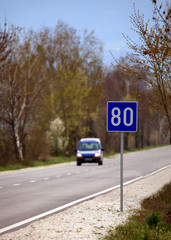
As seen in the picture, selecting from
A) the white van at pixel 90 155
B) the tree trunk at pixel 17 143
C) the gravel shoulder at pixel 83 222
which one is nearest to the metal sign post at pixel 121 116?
the gravel shoulder at pixel 83 222

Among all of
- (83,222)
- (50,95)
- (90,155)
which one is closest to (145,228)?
(83,222)

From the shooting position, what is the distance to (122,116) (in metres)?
11.4

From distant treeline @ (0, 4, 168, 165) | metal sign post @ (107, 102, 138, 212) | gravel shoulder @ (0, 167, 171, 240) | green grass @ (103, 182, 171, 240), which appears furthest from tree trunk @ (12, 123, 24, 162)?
green grass @ (103, 182, 171, 240)

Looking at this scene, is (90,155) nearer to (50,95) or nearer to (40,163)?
(40,163)

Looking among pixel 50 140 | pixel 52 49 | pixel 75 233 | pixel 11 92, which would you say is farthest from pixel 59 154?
pixel 75 233

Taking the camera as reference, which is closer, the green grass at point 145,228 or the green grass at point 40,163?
the green grass at point 145,228

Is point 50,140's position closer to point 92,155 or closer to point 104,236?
point 92,155

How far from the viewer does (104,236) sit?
26.5 feet

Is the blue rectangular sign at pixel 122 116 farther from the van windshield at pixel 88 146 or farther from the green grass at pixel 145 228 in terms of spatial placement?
the van windshield at pixel 88 146

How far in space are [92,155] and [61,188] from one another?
618 inches

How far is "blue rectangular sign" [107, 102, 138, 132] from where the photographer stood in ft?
37.1

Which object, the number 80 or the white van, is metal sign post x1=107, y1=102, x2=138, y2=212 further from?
the white van

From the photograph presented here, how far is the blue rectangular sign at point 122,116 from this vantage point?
11305 mm

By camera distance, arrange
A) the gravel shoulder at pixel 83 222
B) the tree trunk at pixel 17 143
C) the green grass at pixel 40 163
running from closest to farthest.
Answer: the gravel shoulder at pixel 83 222 < the green grass at pixel 40 163 < the tree trunk at pixel 17 143
